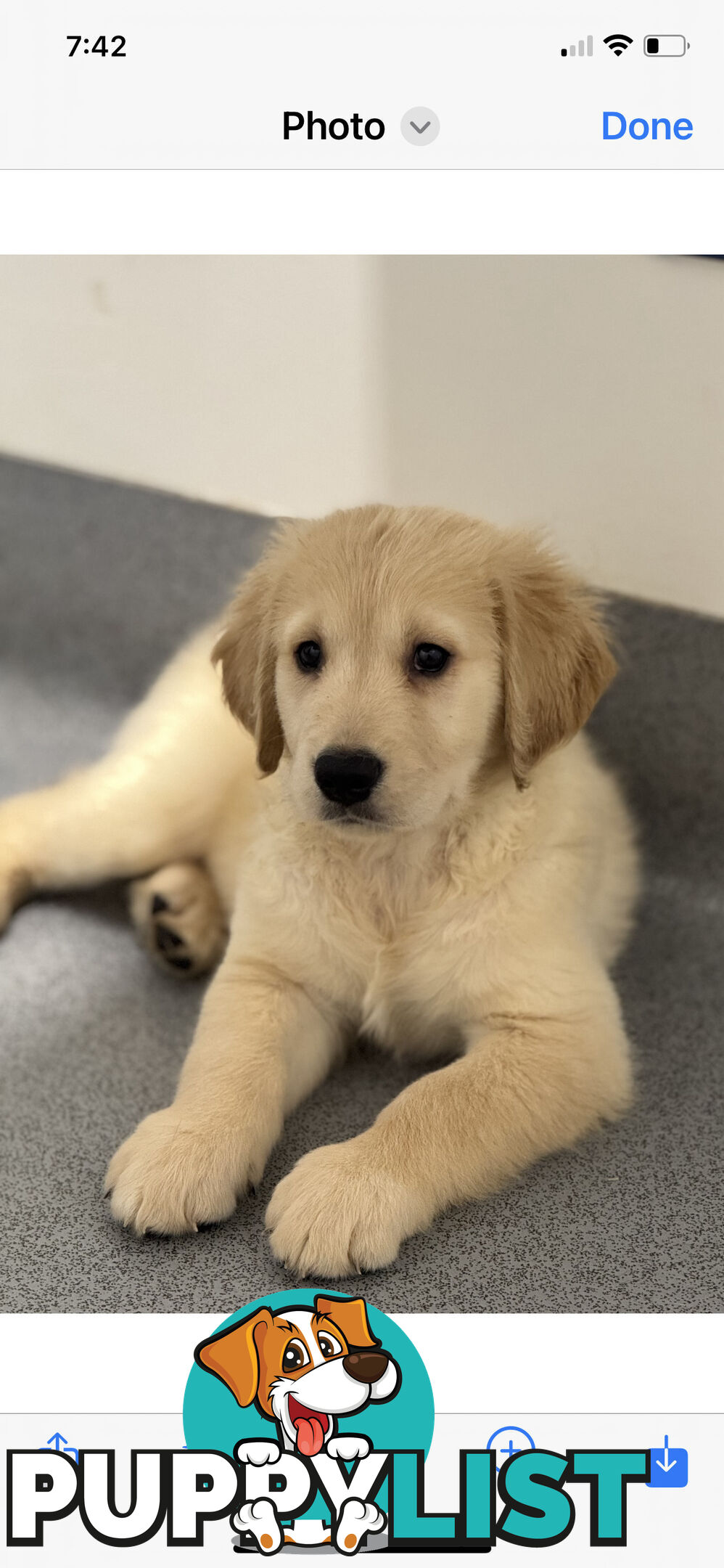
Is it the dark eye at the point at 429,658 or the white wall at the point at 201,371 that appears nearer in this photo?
the dark eye at the point at 429,658

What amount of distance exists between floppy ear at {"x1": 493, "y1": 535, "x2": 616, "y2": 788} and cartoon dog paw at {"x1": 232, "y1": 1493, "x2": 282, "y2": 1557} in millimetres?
1043

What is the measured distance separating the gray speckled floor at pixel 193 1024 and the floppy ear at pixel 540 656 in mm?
651

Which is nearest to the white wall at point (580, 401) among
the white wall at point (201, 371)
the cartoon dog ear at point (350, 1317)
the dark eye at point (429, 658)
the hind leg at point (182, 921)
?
the white wall at point (201, 371)

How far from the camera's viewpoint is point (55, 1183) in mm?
2061

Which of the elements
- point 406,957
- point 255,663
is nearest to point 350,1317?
point 406,957

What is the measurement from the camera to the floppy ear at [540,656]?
2000 mm

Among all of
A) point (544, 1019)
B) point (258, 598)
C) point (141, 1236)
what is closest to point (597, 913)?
point (544, 1019)

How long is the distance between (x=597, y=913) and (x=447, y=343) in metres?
1.21

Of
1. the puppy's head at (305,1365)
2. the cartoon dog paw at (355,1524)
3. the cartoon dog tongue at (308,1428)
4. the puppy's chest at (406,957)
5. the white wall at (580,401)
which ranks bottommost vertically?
the cartoon dog paw at (355,1524)

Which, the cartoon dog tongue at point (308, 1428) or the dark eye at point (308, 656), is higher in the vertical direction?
the dark eye at point (308, 656)

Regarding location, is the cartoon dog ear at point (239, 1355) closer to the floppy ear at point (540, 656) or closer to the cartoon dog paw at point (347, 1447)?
the cartoon dog paw at point (347, 1447)
